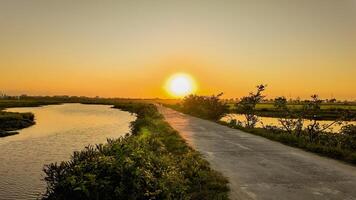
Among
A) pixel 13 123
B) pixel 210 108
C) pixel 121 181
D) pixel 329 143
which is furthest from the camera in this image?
pixel 210 108

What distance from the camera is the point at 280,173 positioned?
12867mm

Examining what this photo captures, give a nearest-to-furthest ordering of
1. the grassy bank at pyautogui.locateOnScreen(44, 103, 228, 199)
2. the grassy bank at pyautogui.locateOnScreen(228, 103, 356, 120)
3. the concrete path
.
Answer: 1. the grassy bank at pyautogui.locateOnScreen(44, 103, 228, 199)
2. the concrete path
3. the grassy bank at pyautogui.locateOnScreen(228, 103, 356, 120)

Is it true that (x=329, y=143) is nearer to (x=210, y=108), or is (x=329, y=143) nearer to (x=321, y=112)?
(x=210, y=108)

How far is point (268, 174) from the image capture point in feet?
41.7

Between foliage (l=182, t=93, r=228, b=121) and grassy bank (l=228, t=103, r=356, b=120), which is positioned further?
foliage (l=182, t=93, r=228, b=121)

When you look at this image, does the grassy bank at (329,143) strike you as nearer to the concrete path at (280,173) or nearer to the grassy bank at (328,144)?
the grassy bank at (328,144)

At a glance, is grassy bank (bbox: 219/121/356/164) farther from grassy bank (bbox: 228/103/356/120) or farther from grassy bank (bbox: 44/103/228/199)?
grassy bank (bbox: 44/103/228/199)

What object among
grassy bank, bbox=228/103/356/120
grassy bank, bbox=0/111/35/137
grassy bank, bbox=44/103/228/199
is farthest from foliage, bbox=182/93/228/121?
grassy bank, bbox=44/103/228/199

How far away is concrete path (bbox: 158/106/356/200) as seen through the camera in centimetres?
1027

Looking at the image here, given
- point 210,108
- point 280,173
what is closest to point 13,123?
point 210,108

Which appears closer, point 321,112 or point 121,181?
point 121,181

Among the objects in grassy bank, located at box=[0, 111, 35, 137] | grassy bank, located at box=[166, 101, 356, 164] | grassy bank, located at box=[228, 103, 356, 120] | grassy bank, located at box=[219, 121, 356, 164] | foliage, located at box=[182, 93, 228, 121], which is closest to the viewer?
grassy bank, located at box=[219, 121, 356, 164]

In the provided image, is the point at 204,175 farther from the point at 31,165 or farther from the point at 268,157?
the point at 31,165

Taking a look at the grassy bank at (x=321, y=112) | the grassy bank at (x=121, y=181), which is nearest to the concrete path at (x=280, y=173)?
the grassy bank at (x=121, y=181)
